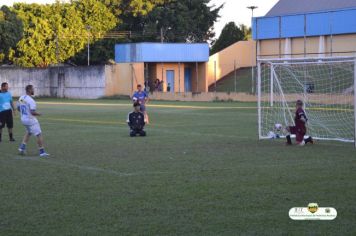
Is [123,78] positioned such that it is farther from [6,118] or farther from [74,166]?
[74,166]

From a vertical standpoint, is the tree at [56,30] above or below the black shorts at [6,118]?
above

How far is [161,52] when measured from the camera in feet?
196

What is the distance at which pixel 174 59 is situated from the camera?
6022 cm

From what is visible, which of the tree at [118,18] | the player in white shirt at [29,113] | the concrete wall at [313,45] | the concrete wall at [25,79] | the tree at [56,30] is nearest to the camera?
the player in white shirt at [29,113]

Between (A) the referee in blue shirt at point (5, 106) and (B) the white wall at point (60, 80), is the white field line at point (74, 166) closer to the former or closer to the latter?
(A) the referee in blue shirt at point (5, 106)

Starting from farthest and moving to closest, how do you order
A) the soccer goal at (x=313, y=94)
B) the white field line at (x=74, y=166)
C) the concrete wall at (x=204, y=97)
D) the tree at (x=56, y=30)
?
the tree at (x=56, y=30), the concrete wall at (x=204, y=97), the soccer goal at (x=313, y=94), the white field line at (x=74, y=166)

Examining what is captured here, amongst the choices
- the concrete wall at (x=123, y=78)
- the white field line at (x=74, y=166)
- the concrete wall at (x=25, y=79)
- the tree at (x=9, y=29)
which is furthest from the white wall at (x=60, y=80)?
the white field line at (x=74, y=166)

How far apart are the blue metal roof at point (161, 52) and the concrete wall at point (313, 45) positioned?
5.54 metres

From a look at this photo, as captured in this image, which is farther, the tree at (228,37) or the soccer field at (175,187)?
the tree at (228,37)

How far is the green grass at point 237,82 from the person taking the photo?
189 ft

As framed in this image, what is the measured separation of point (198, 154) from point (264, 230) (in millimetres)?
8102

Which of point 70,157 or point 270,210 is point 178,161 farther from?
point 270,210
